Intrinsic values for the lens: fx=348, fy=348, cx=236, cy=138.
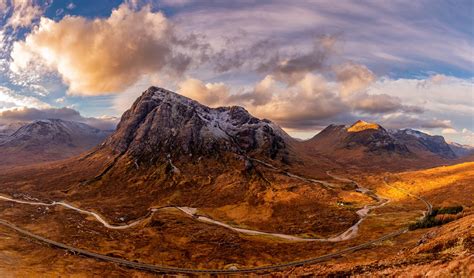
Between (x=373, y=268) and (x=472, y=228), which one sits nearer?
(x=373, y=268)

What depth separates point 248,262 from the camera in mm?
186500

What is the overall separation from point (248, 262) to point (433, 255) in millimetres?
140920

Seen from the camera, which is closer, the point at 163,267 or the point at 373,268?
the point at 373,268

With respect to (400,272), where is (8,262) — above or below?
below

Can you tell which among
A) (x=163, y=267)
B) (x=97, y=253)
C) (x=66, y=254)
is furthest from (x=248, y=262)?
(x=66, y=254)

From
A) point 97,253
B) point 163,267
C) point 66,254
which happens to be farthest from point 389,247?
point 66,254

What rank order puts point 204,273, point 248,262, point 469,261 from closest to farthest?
point 469,261
point 204,273
point 248,262

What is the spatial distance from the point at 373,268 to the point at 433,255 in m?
9.83

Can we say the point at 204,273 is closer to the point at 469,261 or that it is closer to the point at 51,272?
the point at 51,272

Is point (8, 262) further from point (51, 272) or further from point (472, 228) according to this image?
point (472, 228)

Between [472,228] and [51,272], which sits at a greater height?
[472,228]

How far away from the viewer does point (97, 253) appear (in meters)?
198

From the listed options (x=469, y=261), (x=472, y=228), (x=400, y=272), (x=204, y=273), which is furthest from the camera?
(x=204, y=273)

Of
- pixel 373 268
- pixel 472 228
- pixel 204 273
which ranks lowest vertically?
pixel 204 273
